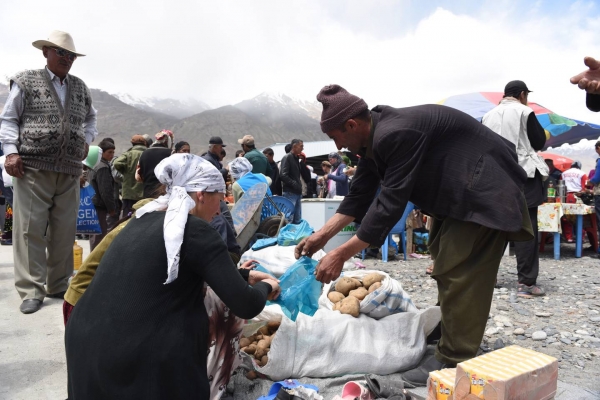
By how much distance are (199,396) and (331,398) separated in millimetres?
946

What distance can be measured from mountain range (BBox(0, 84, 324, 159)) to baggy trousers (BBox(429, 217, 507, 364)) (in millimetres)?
37633

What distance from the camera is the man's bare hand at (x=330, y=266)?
7.65 feet

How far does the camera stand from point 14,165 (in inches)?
142

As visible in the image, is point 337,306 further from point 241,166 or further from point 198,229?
point 241,166

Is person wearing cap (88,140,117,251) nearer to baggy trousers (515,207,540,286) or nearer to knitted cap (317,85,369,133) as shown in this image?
knitted cap (317,85,369,133)

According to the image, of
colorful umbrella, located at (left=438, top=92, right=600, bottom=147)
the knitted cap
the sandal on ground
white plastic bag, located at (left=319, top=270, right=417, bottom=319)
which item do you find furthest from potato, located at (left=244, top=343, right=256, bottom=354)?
colorful umbrella, located at (left=438, top=92, right=600, bottom=147)

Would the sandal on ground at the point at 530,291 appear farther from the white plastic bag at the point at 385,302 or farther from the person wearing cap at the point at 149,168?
the person wearing cap at the point at 149,168

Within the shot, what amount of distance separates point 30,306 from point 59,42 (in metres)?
2.19

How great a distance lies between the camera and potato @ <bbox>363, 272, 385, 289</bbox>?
3.17m

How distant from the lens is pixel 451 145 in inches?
92.4

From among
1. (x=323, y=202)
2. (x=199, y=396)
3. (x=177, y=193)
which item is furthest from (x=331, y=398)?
(x=323, y=202)

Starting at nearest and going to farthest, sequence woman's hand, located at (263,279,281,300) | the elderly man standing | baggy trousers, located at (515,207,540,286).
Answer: woman's hand, located at (263,279,281,300)
the elderly man standing
baggy trousers, located at (515,207,540,286)

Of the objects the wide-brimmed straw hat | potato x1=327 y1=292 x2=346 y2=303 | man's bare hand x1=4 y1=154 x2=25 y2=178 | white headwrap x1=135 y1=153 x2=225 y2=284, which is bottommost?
potato x1=327 y1=292 x2=346 y2=303

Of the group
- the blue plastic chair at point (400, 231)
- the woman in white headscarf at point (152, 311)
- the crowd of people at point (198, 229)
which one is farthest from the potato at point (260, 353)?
the blue plastic chair at point (400, 231)
